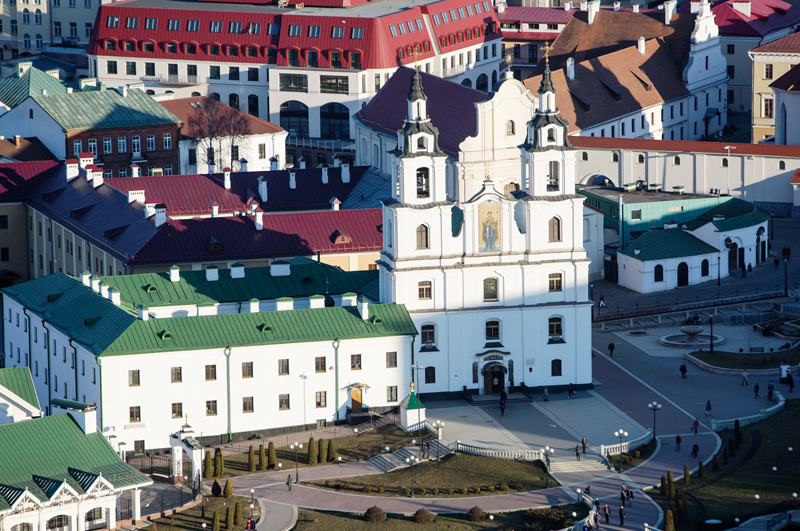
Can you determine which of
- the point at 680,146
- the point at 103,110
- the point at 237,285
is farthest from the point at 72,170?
the point at 680,146

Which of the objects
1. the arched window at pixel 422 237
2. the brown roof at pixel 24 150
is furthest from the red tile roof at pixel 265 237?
the brown roof at pixel 24 150

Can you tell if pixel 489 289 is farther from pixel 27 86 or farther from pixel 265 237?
pixel 27 86

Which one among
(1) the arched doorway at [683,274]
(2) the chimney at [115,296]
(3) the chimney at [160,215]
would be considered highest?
(3) the chimney at [160,215]

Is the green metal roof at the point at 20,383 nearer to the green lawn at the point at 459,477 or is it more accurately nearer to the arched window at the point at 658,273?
the green lawn at the point at 459,477

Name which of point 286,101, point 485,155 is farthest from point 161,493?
point 286,101

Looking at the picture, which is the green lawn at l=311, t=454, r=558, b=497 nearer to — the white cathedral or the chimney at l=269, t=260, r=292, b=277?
the white cathedral

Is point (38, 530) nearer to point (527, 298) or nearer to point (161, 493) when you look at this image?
point (161, 493)
